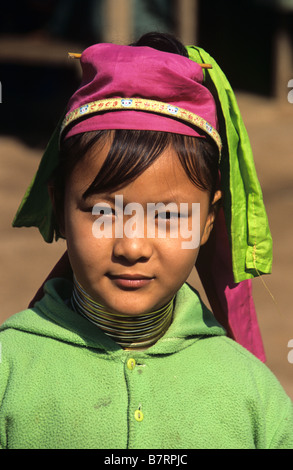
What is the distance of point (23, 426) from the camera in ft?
5.75

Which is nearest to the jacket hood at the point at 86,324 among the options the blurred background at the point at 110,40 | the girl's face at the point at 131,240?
the girl's face at the point at 131,240

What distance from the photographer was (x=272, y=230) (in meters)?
5.76

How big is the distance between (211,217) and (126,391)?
505 millimetres

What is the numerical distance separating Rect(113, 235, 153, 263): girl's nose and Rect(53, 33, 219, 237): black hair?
13 centimetres

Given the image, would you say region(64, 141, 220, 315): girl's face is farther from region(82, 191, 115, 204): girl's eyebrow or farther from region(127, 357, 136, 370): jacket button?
region(127, 357, 136, 370): jacket button

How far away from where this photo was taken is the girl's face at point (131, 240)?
1.71m

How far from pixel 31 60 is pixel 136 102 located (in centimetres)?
566

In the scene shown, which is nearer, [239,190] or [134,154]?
[134,154]

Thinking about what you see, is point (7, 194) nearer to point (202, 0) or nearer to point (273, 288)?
point (273, 288)

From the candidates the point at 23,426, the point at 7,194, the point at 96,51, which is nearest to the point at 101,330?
the point at 23,426

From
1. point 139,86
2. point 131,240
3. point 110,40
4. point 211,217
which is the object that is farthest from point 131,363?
point 110,40

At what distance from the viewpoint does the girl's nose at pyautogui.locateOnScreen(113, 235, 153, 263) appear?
1683mm

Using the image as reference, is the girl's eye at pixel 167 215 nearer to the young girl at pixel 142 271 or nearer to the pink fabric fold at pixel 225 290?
the young girl at pixel 142 271

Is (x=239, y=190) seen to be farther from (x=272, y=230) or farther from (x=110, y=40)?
(x=110, y=40)
